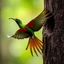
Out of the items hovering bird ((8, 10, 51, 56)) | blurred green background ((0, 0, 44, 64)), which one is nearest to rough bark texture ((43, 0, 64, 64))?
hovering bird ((8, 10, 51, 56))

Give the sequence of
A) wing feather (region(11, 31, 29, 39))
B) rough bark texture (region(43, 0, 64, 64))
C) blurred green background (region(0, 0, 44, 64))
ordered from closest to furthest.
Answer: wing feather (region(11, 31, 29, 39)) → rough bark texture (region(43, 0, 64, 64)) → blurred green background (region(0, 0, 44, 64))

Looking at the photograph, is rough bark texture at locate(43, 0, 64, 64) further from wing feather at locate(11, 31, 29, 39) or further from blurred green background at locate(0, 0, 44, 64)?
blurred green background at locate(0, 0, 44, 64)

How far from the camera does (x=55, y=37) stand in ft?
6.94

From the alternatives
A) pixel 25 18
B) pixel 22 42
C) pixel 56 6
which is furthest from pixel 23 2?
pixel 56 6

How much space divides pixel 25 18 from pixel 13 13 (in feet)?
1.10

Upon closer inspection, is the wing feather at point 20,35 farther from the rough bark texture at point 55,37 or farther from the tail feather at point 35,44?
the rough bark texture at point 55,37

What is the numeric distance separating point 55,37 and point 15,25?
3927 mm

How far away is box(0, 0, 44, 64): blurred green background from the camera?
5777 millimetres

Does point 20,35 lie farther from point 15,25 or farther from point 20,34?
point 15,25

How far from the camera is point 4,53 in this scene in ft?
20.2

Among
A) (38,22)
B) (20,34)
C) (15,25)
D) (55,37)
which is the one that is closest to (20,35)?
(20,34)

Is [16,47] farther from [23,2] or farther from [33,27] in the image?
[33,27]

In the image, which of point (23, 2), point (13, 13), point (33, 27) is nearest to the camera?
point (33, 27)

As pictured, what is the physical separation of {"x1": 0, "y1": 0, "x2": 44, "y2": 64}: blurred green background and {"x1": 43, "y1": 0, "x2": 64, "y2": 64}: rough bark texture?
3.37m
